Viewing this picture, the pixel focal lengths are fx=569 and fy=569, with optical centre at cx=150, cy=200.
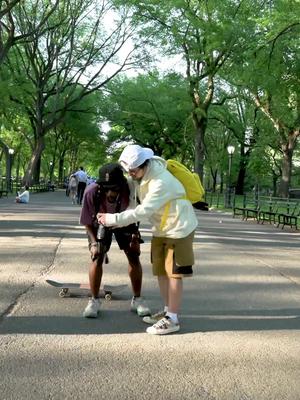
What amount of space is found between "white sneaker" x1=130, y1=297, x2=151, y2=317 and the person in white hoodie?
0.45m

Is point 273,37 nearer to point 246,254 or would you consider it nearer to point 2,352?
point 246,254

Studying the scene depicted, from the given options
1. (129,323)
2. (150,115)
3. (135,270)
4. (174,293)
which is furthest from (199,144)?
(174,293)

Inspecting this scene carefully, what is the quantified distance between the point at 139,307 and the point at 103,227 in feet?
3.00

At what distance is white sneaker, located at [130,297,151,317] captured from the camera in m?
5.59

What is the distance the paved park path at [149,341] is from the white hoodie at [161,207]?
95 centimetres

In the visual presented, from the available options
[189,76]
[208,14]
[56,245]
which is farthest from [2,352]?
[189,76]

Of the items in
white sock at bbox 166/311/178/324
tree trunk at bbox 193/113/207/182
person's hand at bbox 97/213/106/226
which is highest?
tree trunk at bbox 193/113/207/182

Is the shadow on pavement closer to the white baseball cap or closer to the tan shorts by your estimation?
the tan shorts

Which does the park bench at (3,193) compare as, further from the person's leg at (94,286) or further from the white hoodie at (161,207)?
the white hoodie at (161,207)

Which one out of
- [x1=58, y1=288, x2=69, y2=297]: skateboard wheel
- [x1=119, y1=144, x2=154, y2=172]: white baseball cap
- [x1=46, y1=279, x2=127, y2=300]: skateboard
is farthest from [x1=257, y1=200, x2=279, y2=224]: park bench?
[x1=119, y1=144, x2=154, y2=172]: white baseball cap

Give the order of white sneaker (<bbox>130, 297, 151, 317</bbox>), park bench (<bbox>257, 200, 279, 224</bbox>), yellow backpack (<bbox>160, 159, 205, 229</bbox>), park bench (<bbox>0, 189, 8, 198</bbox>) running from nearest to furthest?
yellow backpack (<bbox>160, 159, 205, 229</bbox>) < white sneaker (<bbox>130, 297, 151, 317</bbox>) < park bench (<bbox>257, 200, 279, 224</bbox>) < park bench (<bbox>0, 189, 8, 198</bbox>)

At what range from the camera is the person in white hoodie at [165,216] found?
4.89 m

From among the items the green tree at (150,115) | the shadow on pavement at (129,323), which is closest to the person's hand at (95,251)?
the shadow on pavement at (129,323)

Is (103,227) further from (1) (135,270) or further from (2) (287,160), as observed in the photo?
(2) (287,160)
